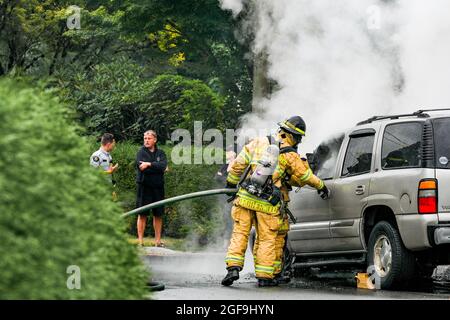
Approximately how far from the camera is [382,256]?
11.9m

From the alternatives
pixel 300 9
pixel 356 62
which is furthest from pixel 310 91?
pixel 300 9

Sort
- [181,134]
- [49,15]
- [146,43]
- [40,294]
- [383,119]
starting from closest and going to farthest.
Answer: [40,294] < [383,119] < [181,134] < [49,15] < [146,43]

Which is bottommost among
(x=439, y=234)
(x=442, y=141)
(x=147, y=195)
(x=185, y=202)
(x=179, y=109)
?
(x=439, y=234)

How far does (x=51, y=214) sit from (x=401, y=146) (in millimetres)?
6996

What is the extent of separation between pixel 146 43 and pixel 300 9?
47.2 ft

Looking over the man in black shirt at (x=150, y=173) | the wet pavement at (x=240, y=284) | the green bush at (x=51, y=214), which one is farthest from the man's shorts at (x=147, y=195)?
the green bush at (x=51, y=214)

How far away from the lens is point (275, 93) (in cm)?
2109

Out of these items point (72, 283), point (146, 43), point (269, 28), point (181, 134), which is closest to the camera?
point (72, 283)

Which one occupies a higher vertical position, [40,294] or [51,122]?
[51,122]

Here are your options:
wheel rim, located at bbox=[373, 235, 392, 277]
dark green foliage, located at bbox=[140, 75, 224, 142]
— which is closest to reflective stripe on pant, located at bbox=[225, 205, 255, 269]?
wheel rim, located at bbox=[373, 235, 392, 277]

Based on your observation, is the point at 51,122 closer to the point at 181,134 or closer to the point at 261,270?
the point at 261,270

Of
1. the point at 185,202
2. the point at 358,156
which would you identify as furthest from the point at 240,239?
the point at 185,202

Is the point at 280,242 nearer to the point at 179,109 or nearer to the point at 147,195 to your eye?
the point at 147,195

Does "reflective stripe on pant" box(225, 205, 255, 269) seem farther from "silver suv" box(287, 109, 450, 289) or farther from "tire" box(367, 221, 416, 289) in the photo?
"tire" box(367, 221, 416, 289)
